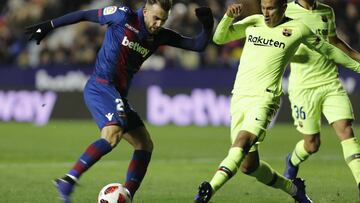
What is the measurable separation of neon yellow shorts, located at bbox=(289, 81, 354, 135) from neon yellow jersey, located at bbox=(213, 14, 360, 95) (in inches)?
41.4

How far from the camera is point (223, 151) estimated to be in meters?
16.1

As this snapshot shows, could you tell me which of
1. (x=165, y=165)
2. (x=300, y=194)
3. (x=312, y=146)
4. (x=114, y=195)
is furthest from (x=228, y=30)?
(x=165, y=165)

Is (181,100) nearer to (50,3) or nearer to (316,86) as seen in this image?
(50,3)

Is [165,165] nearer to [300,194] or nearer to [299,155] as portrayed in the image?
[299,155]

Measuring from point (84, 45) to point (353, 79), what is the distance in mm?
7470

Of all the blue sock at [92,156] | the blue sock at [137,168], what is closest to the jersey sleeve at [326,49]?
the blue sock at [137,168]

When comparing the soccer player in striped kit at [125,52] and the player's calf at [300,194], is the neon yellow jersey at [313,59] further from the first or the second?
the soccer player in striped kit at [125,52]

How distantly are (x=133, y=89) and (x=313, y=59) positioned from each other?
38.9 ft

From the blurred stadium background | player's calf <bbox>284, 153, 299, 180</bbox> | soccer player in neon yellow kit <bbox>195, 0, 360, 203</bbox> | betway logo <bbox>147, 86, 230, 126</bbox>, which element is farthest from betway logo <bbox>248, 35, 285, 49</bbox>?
betway logo <bbox>147, 86, 230, 126</bbox>

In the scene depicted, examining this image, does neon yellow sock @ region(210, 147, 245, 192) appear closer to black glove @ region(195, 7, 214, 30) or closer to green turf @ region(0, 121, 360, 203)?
black glove @ region(195, 7, 214, 30)

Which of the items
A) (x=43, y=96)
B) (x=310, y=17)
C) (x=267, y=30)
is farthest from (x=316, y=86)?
(x=43, y=96)

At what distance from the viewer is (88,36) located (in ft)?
78.0

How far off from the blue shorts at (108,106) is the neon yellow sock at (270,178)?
4.29 ft

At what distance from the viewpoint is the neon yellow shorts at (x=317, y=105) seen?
9.73 metres
